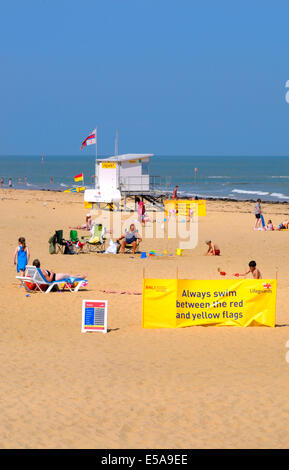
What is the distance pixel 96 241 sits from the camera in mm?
20766

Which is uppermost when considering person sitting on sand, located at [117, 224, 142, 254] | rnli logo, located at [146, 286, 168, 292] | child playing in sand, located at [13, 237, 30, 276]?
person sitting on sand, located at [117, 224, 142, 254]

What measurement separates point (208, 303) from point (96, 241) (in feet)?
33.1

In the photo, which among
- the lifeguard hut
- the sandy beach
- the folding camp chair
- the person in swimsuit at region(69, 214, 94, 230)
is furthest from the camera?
the lifeguard hut

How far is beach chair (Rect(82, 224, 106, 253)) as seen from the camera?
20750mm

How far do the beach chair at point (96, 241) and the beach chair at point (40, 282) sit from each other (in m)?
6.31

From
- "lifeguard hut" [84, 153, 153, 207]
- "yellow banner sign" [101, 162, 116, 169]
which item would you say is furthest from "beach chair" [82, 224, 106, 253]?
"yellow banner sign" [101, 162, 116, 169]

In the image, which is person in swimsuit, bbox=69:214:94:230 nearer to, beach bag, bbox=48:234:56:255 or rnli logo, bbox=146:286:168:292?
beach bag, bbox=48:234:56:255

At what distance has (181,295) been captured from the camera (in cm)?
1088

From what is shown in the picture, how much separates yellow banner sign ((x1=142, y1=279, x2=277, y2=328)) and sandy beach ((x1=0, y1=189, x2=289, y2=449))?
0.72ft

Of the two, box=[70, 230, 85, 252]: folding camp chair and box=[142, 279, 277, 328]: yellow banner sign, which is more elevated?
box=[70, 230, 85, 252]: folding camp chair

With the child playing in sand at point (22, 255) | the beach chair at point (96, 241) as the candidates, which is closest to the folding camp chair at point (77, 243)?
the beach chair at point (96, 241)

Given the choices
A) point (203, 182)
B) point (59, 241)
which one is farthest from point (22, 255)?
point (203, 182)

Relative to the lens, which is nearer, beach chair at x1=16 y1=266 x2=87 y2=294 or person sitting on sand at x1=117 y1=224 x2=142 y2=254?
beach chair at x1=16 y1=266 x2=87 y2=294

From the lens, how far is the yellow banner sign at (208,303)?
10891 mm
